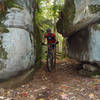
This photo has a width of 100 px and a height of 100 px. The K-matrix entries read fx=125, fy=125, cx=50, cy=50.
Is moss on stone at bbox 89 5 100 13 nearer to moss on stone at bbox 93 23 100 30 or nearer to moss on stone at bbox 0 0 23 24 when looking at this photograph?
moss on stone at bbox 93 23 100 30

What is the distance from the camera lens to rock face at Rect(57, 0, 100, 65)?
4.86 m

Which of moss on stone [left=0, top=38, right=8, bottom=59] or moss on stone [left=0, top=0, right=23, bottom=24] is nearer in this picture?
moss on stone [left=0, top=38, right=8, bottom=59]

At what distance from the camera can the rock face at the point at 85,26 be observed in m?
4.86

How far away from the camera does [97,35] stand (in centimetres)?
485

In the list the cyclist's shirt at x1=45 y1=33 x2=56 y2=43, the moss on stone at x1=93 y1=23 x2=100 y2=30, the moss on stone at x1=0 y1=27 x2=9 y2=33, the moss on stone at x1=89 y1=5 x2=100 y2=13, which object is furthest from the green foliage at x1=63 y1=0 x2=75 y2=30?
the moss on stone at x1=0 y1=27 x2=9 y2=33

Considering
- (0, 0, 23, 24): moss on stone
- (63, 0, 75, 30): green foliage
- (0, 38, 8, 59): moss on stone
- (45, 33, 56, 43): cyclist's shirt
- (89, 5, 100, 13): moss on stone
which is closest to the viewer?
(0, 38, 8, 59): moss on stone

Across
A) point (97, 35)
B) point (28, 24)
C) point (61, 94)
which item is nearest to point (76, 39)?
point (97, 35)

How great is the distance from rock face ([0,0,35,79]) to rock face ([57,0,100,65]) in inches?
80.4

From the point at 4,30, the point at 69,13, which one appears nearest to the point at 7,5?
the point at 4,30

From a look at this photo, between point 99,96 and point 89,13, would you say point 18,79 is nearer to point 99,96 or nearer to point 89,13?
point 99,96

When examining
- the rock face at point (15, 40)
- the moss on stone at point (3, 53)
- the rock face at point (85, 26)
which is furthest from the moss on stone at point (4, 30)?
the rock face at point (85, 26)

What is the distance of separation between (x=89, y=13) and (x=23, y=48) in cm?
284

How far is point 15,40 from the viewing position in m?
4.33

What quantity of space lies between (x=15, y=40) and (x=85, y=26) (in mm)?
2942
